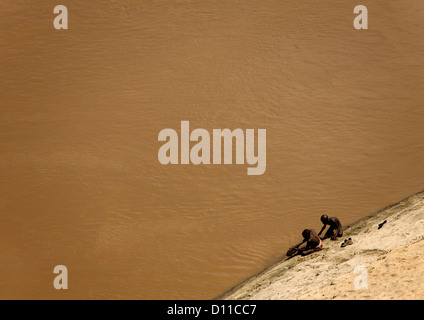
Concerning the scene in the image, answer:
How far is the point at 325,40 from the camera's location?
10.9 meters

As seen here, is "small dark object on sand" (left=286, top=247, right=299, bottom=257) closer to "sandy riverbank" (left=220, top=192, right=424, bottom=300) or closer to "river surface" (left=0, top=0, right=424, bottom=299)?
"sandy riverbank" (left=220, top=192, right=424, bottom=300)

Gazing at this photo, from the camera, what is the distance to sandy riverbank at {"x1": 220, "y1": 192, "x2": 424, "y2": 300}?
5223 millimetres

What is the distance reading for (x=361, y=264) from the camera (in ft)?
19.1

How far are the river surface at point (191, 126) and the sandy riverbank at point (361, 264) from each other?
61 centimetres

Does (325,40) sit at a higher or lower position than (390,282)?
higher

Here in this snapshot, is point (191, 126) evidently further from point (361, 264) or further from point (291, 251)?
point (361, 264)

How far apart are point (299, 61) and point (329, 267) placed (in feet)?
17.9

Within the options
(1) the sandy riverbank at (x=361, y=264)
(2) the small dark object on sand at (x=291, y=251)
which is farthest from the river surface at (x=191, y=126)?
(1) the sandy riverbank at (x=361, y=264)

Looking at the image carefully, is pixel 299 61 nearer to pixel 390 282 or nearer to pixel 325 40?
pixel 325 40

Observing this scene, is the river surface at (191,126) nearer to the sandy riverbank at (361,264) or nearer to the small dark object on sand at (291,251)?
the small dark object on sand at (291,251)

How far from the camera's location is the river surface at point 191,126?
7445 millimetres

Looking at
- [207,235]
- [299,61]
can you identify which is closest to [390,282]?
[207,235]

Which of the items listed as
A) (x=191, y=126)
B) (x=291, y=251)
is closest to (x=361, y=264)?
(x=291, y=251)

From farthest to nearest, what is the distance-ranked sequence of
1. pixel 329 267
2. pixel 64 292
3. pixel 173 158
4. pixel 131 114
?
pixel 131 114 → pixel 173 158 → pixel 64 292 → pixel 329 267
